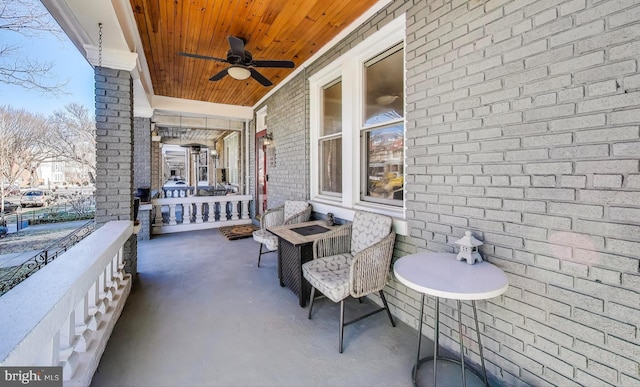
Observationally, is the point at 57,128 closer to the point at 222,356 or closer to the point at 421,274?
the point at 222,356

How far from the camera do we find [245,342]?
2.15m

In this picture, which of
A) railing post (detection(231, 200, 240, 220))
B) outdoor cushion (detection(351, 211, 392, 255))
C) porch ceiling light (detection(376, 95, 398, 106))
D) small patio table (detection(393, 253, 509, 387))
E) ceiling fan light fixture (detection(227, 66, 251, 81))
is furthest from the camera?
railing post (detection(231, 200, 240, 220))

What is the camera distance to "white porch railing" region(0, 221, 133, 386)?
950 millimetres

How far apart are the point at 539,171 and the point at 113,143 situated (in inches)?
151

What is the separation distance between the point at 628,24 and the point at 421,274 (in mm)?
1539

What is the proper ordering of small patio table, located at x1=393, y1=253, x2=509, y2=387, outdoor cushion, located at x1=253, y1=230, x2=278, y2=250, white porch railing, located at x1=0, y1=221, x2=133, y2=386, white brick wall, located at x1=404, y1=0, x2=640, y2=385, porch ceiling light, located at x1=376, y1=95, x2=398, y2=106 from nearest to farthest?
white porch railing, located at x1=0, y1=221, x2=133, y2=386 → white brick wall, located at x1=404, y1=0, x2=640, y2=385 → small patio table, located at x1=393, y1=253, x2=509, y2=387 → porch ceiling light, located at x1=376, y1=95, x2=398, y2=106 → outdoor cushion, located at x1=253, y1=230, x2=278, y2=250

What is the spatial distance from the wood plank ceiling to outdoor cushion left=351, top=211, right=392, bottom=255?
2109mm

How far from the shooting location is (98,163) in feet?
9.65

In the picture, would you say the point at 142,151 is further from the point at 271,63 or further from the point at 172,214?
the point at 271,63

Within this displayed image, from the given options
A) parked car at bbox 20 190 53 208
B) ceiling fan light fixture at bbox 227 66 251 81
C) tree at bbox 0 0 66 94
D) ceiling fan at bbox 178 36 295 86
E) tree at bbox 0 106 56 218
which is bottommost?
parked car at bbox 20 190 53 208

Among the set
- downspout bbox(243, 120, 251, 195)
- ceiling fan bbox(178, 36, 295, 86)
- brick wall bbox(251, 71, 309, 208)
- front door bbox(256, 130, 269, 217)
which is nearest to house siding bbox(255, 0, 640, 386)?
ceiling fan bbox(178, 36, 295, 86)

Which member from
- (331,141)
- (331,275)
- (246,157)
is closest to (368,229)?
(331,275)

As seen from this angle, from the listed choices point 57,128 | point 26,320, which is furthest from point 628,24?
point 57,128

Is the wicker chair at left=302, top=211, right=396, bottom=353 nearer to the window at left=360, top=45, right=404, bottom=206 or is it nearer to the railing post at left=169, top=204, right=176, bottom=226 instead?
the window at left=360, top=45, right=404, bottom=206
